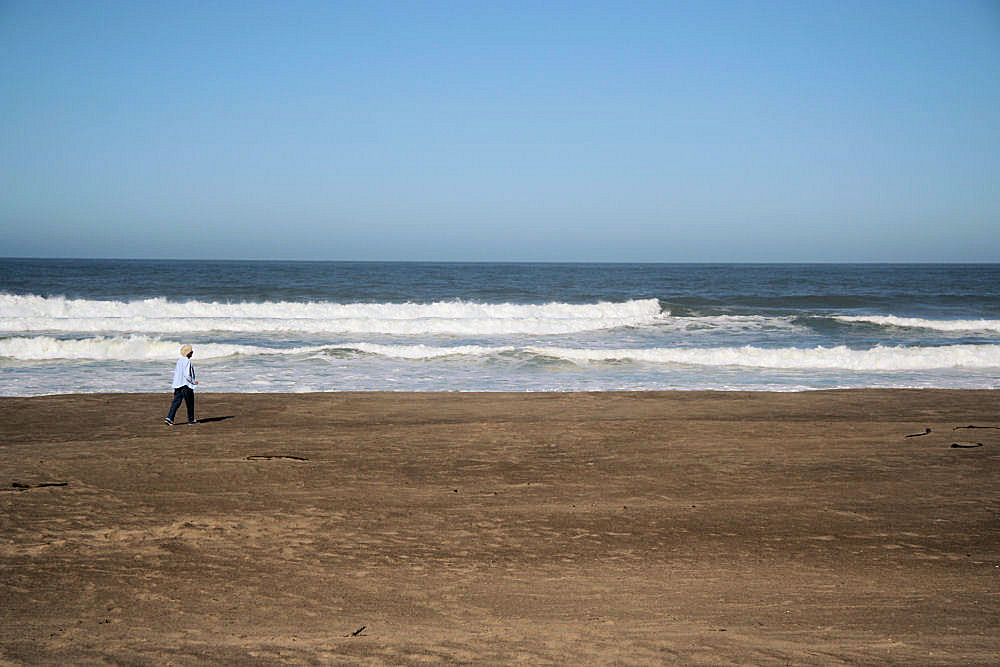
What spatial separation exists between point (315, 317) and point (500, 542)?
93.2 ft

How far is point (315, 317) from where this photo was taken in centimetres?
3322

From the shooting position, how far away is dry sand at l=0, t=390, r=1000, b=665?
4426 mm

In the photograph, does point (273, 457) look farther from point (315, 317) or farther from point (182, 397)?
point (315, 317)

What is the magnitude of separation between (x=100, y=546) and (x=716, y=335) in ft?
75.1

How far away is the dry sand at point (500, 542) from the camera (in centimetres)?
443

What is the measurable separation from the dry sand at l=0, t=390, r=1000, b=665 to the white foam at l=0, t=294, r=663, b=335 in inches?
626

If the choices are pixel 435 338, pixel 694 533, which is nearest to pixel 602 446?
pixel 694 533

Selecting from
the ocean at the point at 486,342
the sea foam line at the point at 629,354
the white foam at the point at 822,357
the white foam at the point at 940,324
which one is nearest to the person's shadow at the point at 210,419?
the ocean at the point at 486,342

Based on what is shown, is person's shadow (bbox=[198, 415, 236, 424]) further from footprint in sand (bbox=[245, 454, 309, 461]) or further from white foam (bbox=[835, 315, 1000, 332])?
white foam (bbox=[835, 315, 1000, 332])

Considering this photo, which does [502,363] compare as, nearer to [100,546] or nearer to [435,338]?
[435,338]

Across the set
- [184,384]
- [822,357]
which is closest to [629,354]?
[822,357]

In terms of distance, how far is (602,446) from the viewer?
9547mm

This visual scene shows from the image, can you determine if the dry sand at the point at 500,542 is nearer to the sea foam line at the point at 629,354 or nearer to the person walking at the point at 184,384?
the person walking at the point at 184,384

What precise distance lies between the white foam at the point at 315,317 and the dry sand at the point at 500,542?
15.9m
